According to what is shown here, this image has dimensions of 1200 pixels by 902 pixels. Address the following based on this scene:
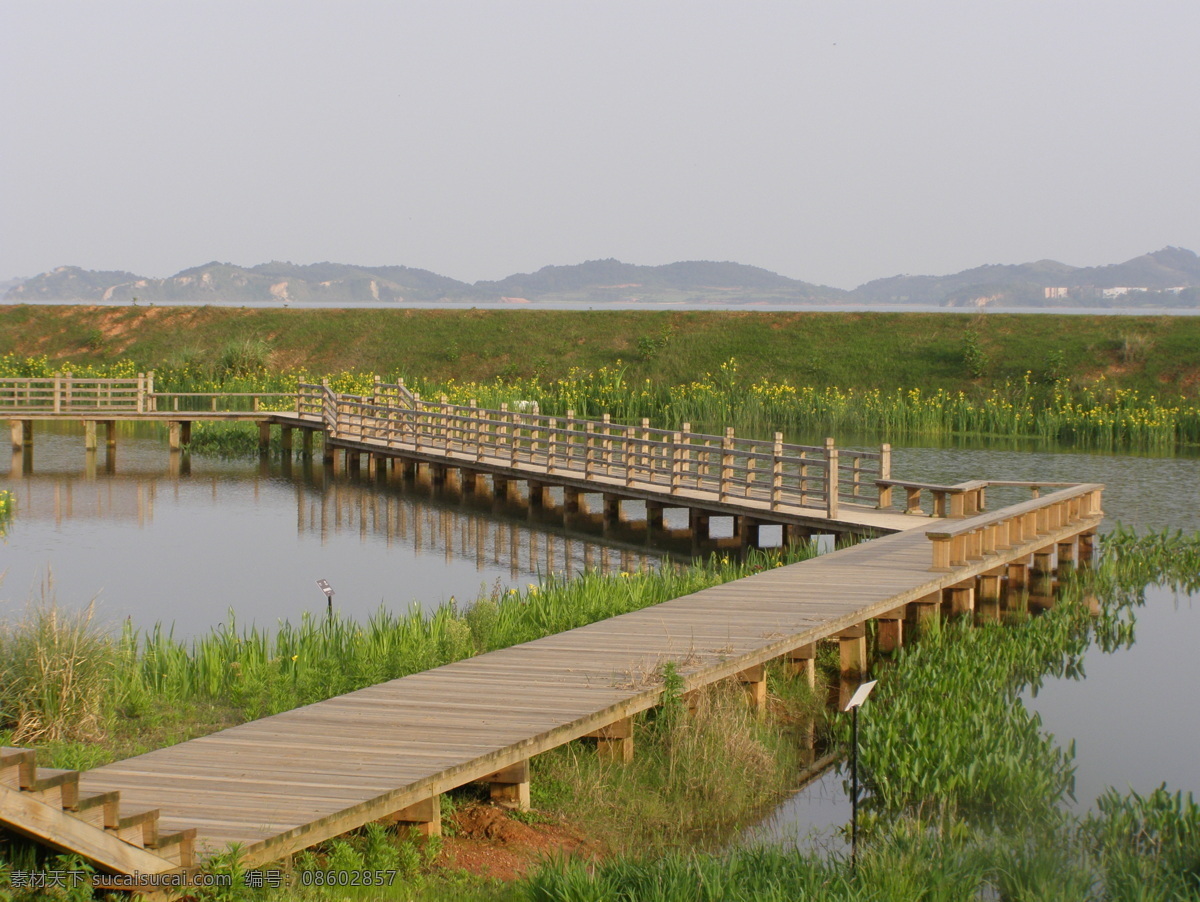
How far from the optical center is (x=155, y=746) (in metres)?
9.23

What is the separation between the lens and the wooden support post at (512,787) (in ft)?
27.0

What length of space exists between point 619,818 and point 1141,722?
5.62 meters

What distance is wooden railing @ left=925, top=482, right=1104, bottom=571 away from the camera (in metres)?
14.5

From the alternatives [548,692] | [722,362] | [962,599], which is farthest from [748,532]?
[722,362]

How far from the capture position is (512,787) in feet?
27.3

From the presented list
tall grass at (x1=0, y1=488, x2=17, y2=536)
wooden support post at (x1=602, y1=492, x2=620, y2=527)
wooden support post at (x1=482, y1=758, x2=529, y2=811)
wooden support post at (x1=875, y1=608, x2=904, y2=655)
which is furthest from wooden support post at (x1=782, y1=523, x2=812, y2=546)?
tall grass at (x1=0, y1=488, x2=17, y2=536)

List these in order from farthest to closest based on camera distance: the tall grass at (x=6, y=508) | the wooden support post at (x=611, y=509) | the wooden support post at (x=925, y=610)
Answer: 1. the wooden support post at (x=611, y=509)
2. the tall grass at (x=6, y=508)
3. the wooden support post at (x=925, y=610)

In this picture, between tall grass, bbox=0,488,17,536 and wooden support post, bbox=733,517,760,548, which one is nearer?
wooden support post, bbox=733,517,760,548

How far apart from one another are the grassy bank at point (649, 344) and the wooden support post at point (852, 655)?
3184 centimetres

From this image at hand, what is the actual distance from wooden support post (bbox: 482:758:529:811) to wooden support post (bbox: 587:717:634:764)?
106cm

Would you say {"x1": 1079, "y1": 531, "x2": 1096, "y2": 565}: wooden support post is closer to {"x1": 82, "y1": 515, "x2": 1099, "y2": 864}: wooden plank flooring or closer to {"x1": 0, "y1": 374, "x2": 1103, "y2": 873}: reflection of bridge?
{"x1": 0, "y1": 374, "x2": 1103, "y2": 873}: reflection of bridge

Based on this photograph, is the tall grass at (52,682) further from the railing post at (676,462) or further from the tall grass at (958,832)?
the railing post at (676,462)

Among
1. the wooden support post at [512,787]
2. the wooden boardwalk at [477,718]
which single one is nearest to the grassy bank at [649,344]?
the wooden boardwalk at [477,718]

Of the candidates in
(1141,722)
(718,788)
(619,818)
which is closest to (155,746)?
(619,818)
